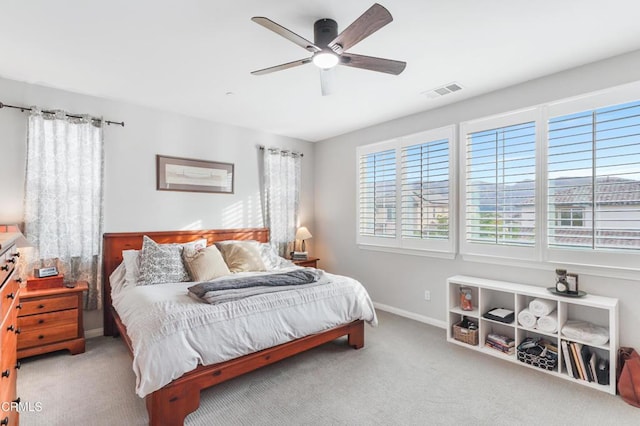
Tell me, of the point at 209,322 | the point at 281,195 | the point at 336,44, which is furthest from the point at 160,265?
the point at 336,44

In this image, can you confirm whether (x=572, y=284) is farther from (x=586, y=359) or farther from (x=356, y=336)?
(x=356, y=336)

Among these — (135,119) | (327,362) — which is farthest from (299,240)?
(135,119)

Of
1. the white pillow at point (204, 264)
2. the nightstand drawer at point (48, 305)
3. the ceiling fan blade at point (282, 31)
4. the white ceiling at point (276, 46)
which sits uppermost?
the white ceiling at point (276, 46)

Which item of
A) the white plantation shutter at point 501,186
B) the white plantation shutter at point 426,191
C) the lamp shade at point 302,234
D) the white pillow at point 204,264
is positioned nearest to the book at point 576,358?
the white plantation shutter at point 501,186

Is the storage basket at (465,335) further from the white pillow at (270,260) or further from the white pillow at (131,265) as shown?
the white pillow at (131,265)

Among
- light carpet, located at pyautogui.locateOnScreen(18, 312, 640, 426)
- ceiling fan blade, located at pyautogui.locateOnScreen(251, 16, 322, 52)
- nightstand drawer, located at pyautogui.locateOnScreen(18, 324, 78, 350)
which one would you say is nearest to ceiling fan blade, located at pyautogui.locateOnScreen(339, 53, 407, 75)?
ceiling fan blade, located at pyautogui.locateOnScreen(251, 16, 322, 52)

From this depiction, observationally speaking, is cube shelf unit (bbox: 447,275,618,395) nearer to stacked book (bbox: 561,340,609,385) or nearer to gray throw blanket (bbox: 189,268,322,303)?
stacked book (bbox: 561,340,609,385)

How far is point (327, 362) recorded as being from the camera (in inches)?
111

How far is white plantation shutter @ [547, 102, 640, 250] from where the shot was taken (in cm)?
246

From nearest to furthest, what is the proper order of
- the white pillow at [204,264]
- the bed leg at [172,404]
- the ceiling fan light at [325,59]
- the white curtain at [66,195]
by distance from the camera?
the bed leg at [172,404] → the ceiling fan light at [325,59] → the white curtain at [66,195] → the white pillow at [204,264]

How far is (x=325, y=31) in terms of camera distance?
2084 millimetres

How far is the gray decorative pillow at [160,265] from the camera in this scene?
9.78 ft

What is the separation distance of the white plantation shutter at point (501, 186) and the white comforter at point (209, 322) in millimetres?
1565

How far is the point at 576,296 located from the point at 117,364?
12.9 feet
